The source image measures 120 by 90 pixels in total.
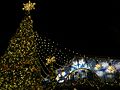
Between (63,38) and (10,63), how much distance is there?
530 centimetres

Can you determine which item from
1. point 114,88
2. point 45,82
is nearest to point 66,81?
point 45,82

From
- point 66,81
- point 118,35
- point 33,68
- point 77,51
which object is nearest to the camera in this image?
point 33,68

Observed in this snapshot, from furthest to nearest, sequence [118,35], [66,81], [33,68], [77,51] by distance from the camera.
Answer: [77,51] → [118,35] → [66,81] → [33,68]

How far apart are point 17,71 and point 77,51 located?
20.9 feet

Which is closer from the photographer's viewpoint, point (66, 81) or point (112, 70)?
point (66, 81)

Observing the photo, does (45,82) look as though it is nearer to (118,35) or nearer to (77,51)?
(77,51)

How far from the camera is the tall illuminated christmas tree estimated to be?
1609cm

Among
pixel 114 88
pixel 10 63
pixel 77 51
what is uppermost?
pixel 77 51

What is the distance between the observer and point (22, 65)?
16172 millimetres

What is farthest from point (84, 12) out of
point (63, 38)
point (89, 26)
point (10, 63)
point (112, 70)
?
point (10, 63)

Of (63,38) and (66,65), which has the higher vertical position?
(63,38)

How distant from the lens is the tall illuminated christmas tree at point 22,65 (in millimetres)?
16094

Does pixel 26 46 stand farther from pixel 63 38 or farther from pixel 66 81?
pixel 63 38

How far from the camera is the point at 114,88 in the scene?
18344 millimetres
